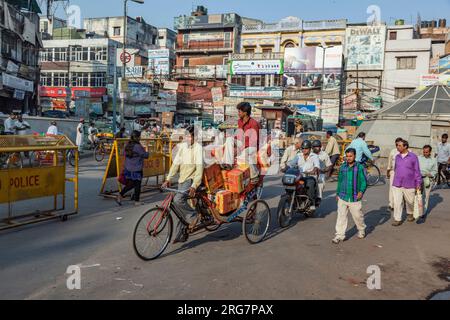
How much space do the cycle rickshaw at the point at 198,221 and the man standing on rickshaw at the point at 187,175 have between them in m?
0.10

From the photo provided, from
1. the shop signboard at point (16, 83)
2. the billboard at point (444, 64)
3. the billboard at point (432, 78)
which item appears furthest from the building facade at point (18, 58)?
the billboard at point (444, 64)

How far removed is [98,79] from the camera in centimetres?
5175

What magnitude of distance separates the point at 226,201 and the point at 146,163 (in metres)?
5.31

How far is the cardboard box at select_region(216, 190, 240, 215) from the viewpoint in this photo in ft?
20.6

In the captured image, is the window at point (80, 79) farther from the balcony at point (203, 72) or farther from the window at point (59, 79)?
the balcony at point (203, 72)

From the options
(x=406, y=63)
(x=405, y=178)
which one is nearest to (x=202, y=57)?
(x=406, y=63)

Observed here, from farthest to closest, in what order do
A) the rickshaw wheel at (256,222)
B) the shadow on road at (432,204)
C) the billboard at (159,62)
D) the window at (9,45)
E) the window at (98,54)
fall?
the window at (98,54), the billboard at (159,62), the window at (9,45), the shadow on road at (432,204), the rickshaw wheel at (256,222)

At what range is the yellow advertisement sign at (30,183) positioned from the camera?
671cm

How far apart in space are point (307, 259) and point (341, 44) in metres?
42.1

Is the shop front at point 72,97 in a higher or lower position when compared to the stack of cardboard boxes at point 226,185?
higher

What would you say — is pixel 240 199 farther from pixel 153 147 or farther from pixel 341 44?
pixel 341 44

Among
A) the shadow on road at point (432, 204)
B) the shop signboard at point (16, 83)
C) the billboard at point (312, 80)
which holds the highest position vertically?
the billboard at point (312, 80)
